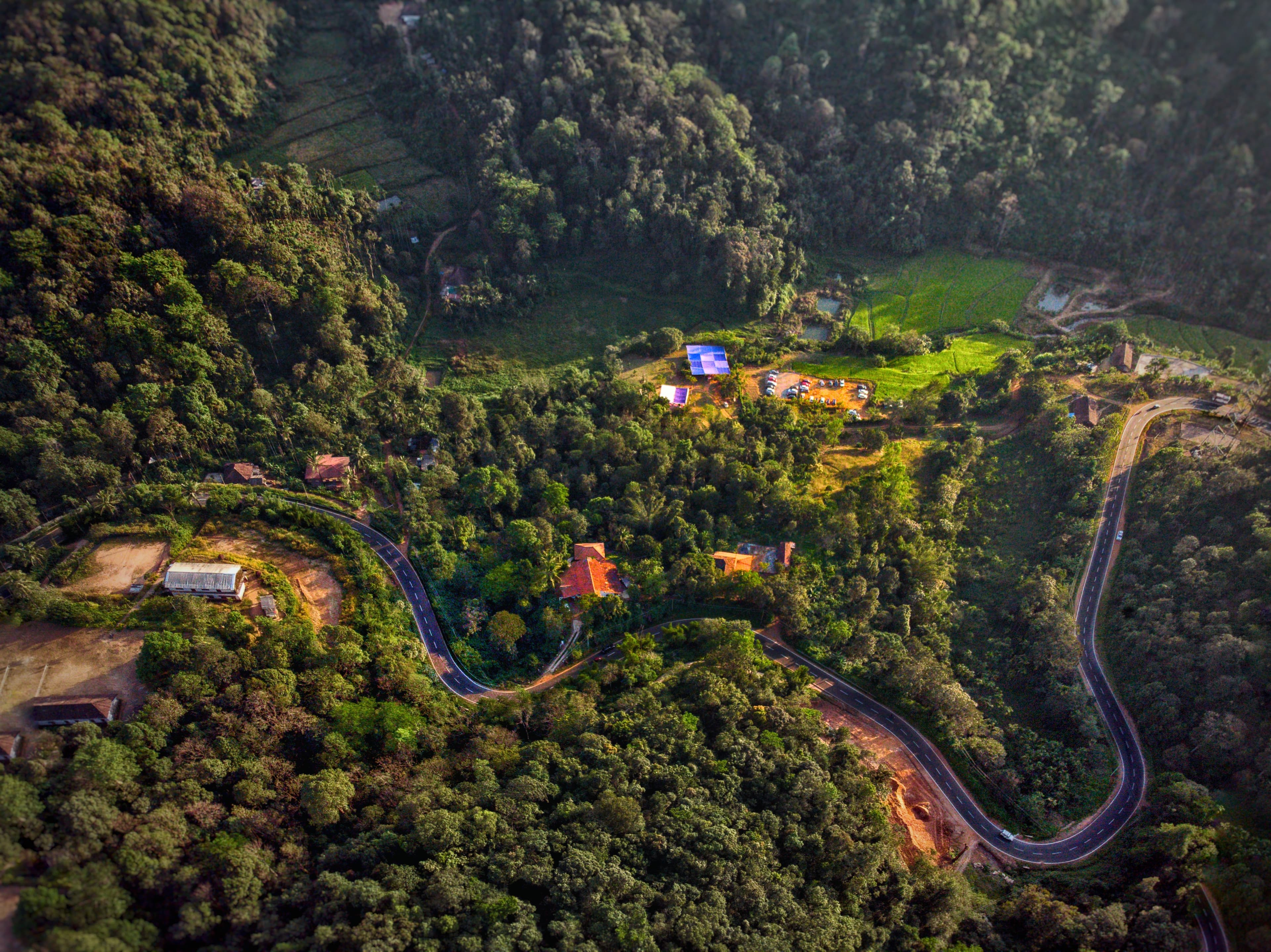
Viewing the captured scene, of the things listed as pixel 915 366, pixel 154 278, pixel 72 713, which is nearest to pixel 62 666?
pixel 72 713

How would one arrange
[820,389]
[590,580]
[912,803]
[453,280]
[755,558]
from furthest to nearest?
[453,280]
[820,389]
[755,558]
[590,580]
[912,803]

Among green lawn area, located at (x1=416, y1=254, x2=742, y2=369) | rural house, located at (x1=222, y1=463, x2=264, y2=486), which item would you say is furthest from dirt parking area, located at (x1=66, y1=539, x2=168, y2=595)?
green lawn area, located at (x1=416, y1=254, x2=742, y2=369)

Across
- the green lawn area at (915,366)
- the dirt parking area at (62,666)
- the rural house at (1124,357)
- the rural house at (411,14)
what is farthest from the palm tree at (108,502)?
the rural house at (1124,357)

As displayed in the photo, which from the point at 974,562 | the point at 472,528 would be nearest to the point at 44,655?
the point at 472,528

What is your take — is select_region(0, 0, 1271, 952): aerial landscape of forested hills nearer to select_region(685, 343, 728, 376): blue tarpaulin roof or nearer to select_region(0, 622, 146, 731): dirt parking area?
select_region(0, 622, 146, 731): dirt parking area

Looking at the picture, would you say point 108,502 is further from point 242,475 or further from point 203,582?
point 203,582

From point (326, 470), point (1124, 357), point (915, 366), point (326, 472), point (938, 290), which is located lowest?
point (326, 472)

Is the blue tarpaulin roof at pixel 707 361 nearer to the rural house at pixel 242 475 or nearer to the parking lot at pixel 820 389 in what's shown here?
the parking lot at pixel 820 389
